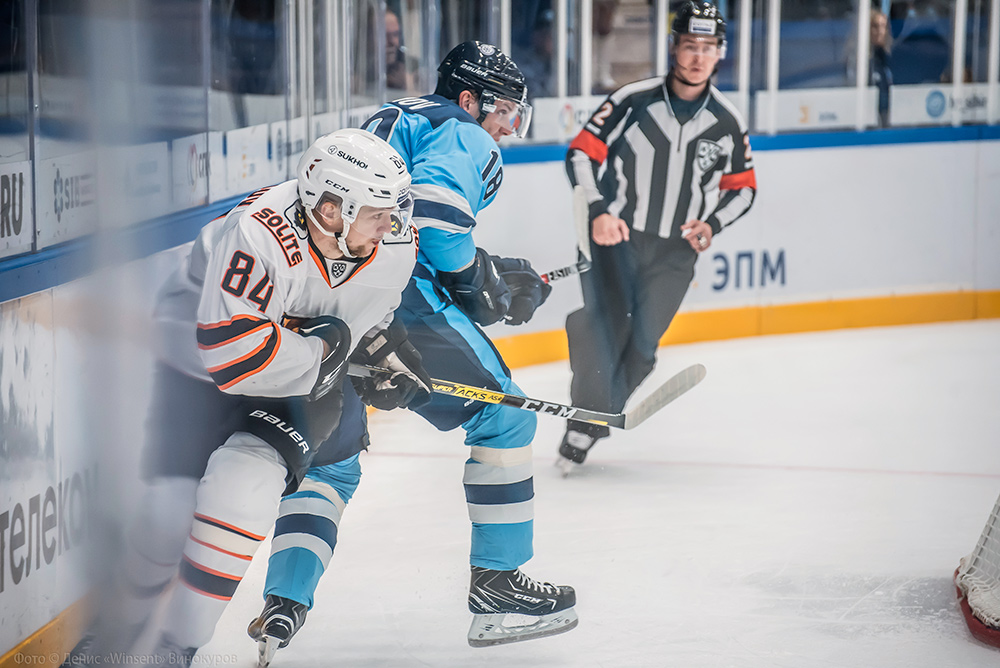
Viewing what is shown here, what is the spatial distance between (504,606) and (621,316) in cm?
148

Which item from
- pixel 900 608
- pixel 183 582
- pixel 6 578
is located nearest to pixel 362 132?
pixel 183 582

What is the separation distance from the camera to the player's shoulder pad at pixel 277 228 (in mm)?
1767

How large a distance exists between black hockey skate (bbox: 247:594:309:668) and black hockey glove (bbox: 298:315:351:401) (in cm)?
40

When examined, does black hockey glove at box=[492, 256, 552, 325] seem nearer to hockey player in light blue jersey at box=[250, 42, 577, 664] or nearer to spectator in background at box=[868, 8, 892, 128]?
hockey player in light blue jersey at box=[250, 42, 577, 664]

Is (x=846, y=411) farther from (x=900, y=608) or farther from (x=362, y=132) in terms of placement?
(x=362, y=132)

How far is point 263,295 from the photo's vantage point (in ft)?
5.74

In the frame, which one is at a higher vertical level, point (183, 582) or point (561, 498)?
point (183, 582)

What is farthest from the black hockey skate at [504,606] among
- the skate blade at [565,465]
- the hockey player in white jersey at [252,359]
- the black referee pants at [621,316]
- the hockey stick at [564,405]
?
the black referee pants at [621,316]

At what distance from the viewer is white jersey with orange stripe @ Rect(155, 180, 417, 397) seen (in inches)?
68.5

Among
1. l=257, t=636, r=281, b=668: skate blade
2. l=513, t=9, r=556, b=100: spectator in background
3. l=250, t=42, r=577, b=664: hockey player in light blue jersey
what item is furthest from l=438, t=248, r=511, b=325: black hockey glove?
l=513, t=9, r=556, b=100: spectator in background

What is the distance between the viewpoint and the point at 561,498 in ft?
10.5

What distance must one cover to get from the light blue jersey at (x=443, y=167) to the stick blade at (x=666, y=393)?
612mm

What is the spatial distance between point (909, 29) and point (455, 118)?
4312 millimetres

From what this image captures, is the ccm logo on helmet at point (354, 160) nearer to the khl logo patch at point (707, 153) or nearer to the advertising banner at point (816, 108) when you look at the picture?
the khl logo patch at point (707, 153)
